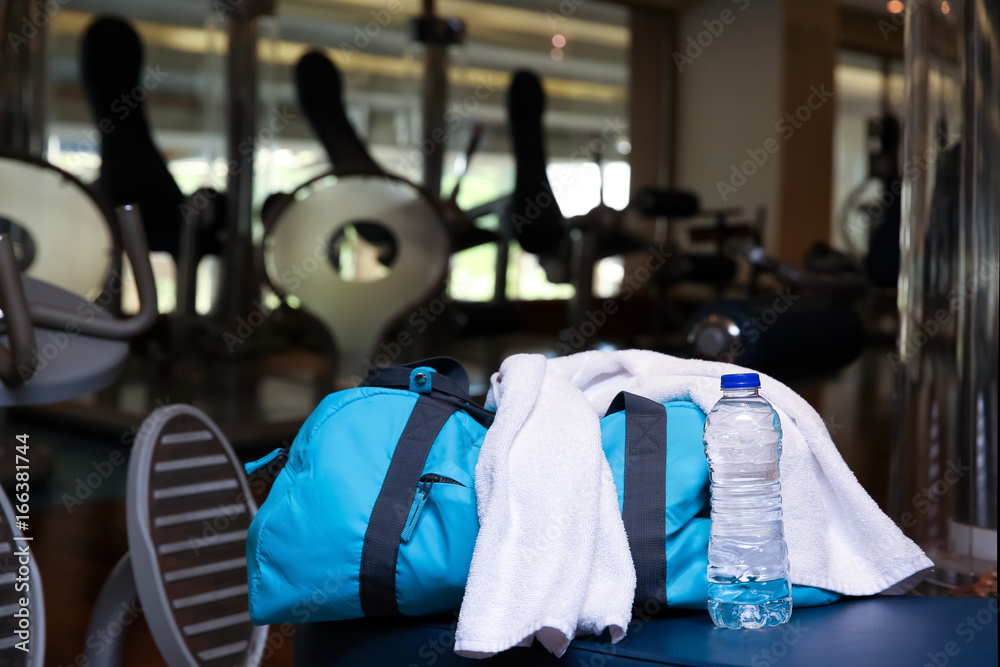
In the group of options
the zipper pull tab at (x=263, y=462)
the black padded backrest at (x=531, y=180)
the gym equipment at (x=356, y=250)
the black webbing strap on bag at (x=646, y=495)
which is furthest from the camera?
the black padded backrest at (x=531, y=180)

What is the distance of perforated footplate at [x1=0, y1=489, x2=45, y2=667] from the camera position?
1.05 meters

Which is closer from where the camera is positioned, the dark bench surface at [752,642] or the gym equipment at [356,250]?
the dark bench surface at [752,642]

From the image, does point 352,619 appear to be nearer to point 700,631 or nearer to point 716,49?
point 700,631

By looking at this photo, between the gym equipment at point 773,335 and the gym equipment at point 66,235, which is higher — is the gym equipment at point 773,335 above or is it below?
below

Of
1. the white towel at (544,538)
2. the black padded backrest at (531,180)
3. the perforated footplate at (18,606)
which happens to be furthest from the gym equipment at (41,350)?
the black padded backrest at (531,180)

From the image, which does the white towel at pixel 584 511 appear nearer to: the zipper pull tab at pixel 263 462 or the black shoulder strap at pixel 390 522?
the black shoulder strap at pixel 390 522

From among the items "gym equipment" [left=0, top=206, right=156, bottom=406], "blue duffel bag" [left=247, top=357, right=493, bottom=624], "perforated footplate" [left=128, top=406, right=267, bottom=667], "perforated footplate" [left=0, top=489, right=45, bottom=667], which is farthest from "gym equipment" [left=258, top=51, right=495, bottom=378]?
"blue duffel bag" [left=247, top=357, right=493, bottom=624]

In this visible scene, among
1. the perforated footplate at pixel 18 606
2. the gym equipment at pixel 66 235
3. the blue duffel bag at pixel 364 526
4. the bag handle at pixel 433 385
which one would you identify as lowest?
the perforated footplate at pixel 18 606

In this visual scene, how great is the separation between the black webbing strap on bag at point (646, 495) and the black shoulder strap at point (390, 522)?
0.21 metres

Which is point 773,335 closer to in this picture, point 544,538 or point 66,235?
point 544,538

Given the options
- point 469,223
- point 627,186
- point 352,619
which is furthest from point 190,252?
point 627,186

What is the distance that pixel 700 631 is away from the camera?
0.93m

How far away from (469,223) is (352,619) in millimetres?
2770

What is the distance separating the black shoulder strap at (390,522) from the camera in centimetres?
92
